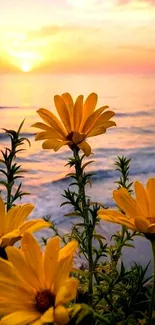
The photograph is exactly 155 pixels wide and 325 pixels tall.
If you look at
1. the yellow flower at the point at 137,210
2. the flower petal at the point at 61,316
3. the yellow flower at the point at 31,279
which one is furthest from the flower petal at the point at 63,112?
the flower petal at the point at 61,316

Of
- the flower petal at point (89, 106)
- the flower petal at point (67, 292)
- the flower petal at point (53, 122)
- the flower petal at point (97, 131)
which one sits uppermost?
the flower petal at point (89, 106)

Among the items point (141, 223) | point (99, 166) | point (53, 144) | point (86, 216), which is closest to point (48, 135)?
point (53, 144)

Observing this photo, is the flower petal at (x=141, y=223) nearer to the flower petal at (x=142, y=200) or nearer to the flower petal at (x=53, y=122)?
the flower petal at (x=142, y=200)

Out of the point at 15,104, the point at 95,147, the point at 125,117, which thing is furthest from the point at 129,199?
the point at 15,104

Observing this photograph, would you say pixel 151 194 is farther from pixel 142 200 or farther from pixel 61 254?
pixel 61 254

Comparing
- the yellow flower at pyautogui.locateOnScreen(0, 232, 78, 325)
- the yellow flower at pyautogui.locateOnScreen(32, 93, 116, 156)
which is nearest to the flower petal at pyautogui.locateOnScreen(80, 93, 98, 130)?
the yellow flower at pyautogui.locateOnScreen(32, 93, 116, 156)

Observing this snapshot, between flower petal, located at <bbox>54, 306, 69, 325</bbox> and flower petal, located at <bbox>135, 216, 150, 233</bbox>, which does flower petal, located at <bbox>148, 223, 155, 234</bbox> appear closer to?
flower petal, located at <bbox>135, 216, 150, 233</bbox>
